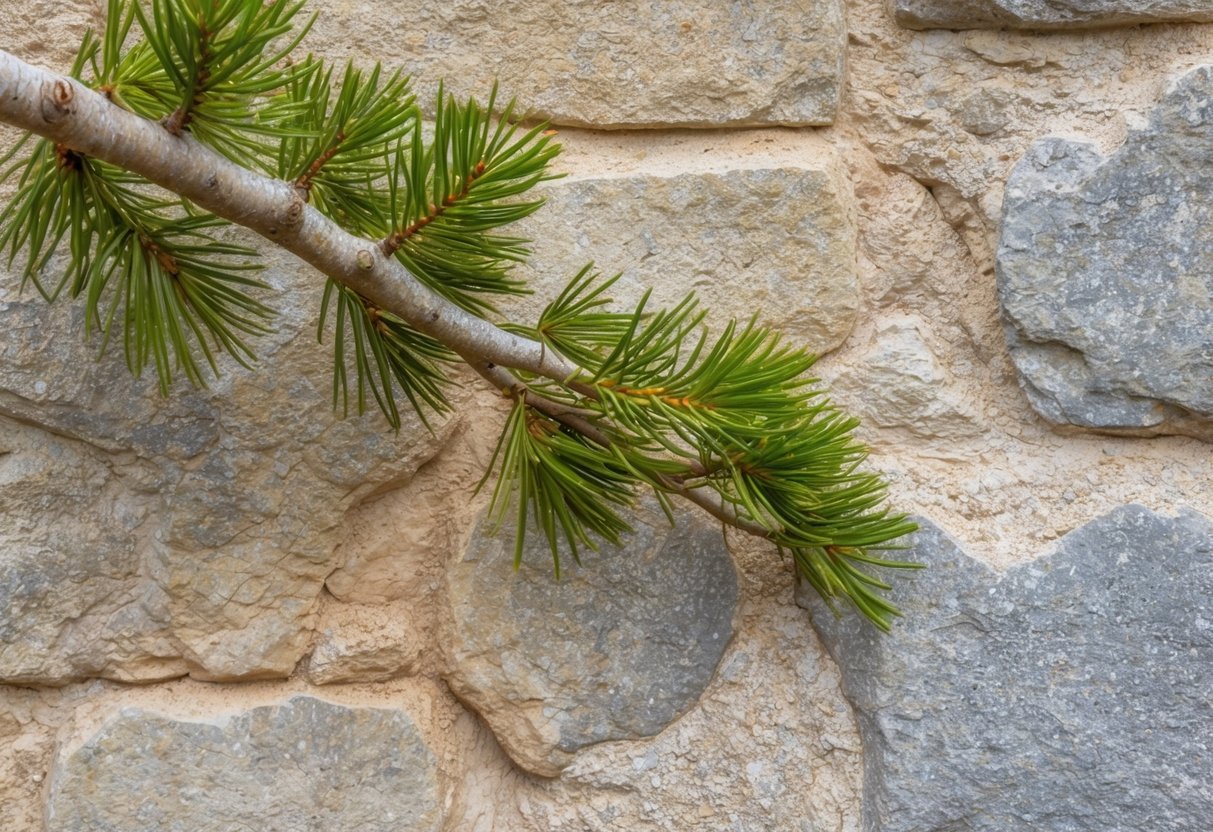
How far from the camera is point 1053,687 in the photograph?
609 millimetres

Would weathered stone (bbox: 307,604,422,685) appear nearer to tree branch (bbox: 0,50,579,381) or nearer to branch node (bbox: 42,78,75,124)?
tree branch (bbox: 0,50,579,381)

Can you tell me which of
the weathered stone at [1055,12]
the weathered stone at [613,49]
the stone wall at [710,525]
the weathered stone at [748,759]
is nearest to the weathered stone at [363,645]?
the stone wall at [710,525]

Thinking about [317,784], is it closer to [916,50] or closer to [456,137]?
[456,137]

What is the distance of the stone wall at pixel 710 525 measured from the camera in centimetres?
62

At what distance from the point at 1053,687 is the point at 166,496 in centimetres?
53

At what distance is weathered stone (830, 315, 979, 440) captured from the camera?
26.0 inches

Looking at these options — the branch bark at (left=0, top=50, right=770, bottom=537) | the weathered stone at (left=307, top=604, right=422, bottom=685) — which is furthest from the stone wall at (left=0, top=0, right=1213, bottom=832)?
the branch bark at (left=0, top=50, right=770, bottom=537)

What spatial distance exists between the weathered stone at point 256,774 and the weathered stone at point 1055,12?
0.54 metres

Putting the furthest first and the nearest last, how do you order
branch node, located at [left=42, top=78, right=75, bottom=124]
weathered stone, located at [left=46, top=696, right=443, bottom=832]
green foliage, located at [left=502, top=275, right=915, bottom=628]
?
weathered stone, located at [left=46, top=696, right=443, bottom=832] < green foliage, located at [left=502, top=275, right=915, bottom=628] < branch node, located at [left=42, top=78, right=75, bottom=124]

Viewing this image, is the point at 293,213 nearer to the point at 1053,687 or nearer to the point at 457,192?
the point at 457,192

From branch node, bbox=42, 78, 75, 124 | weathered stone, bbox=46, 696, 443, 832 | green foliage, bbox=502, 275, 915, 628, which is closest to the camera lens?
branch node, bbox=42, 78, 75, 124

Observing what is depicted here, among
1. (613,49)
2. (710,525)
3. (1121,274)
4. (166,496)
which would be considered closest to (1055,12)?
(1121,274)

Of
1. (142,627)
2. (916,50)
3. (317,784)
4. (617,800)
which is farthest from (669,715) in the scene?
(916,50)

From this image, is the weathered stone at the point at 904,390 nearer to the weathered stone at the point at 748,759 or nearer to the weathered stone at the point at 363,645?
the weathered stone at the point at 748,759
